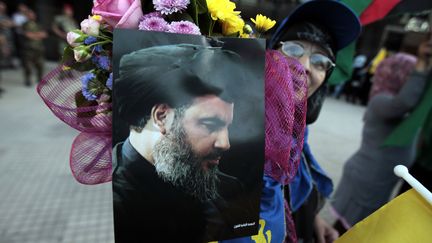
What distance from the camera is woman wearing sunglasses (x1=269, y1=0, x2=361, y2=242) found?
3.67ft

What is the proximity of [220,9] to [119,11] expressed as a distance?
22 cm

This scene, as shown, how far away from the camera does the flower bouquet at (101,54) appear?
0.63m

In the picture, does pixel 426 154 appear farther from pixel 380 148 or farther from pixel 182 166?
pixel 182 166

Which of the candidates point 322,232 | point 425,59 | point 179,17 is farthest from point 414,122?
point 179,17

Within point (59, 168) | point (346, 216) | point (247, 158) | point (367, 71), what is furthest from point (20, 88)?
point (367, 71)

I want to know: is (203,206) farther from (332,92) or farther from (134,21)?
(332,92)

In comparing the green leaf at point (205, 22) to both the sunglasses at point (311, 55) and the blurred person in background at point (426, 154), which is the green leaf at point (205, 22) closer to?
the sunglasses at point (311, 55)

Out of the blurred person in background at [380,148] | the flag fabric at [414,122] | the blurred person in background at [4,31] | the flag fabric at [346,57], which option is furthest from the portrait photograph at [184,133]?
the blurred person in background at [4,31]

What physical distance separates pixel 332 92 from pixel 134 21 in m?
10.3

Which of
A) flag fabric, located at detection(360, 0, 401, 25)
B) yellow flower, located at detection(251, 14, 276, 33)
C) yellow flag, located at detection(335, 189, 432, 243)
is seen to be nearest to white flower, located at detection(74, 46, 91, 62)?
yellow flower, located at detection(251, 14, 276, 33)

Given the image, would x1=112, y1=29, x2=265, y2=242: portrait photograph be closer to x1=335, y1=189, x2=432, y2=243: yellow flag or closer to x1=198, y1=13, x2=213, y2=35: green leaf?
x1=198, y1=13, x2=213, y2=35: green leaf

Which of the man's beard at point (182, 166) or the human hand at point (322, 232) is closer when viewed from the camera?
the man's beard at point (182, 166)

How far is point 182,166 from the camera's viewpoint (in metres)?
0.62

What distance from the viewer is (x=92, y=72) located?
0.69 meters
